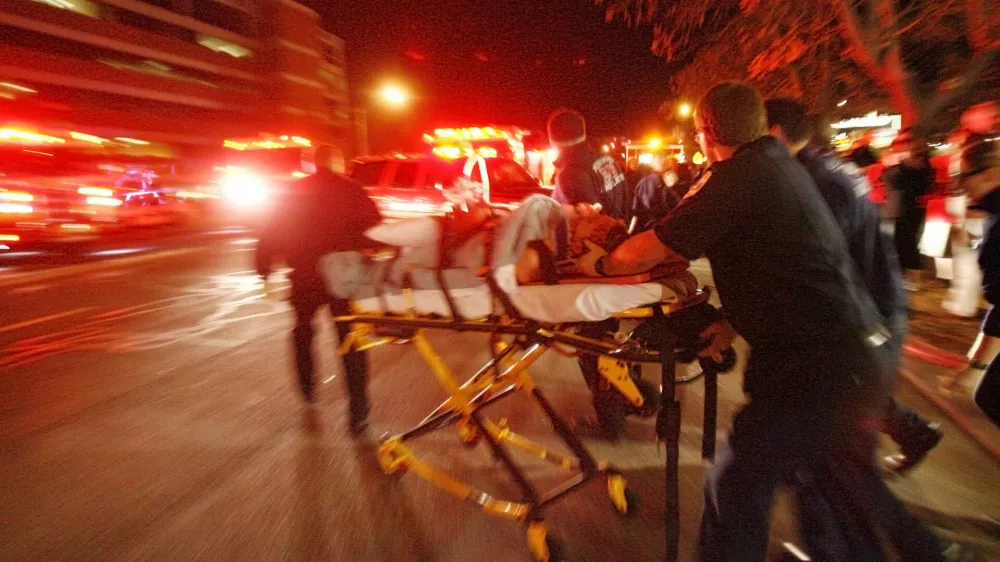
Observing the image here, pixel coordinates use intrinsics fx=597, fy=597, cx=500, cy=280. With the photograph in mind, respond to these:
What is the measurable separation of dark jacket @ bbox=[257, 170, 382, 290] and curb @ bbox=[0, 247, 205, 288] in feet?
25.8

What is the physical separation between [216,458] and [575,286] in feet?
9.28

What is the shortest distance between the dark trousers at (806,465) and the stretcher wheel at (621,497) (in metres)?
0.97

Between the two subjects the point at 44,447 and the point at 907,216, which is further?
the point at 907,216

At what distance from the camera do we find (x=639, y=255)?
220 cm

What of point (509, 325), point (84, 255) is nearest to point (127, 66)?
point (84, 255)

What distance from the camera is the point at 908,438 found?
10.3 ft

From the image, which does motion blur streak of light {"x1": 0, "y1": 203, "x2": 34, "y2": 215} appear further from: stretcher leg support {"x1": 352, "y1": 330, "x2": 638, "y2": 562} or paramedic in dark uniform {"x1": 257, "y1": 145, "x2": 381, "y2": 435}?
stretcher leg support {"x1": 352, "y1": 330, "x2": 638, "y2": 562}

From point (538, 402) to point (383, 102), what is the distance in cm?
3353

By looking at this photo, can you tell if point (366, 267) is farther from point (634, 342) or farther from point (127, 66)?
point (127, 66)

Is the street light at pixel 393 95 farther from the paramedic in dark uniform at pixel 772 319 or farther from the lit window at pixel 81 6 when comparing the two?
the paramedic in dark uniform at pixel 772 319

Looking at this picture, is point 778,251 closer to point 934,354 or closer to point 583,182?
point 583,182

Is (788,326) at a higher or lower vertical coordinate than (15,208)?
higher

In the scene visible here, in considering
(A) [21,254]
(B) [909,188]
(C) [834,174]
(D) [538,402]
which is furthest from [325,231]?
(A) [21,254]

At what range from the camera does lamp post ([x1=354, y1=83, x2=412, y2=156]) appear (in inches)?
1080
